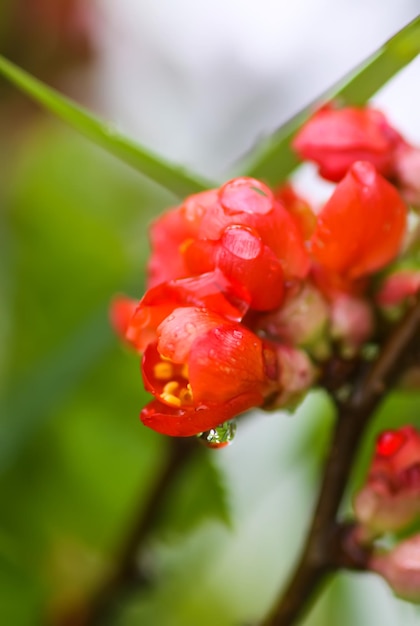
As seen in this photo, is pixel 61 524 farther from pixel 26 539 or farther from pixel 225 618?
pixel 225 618

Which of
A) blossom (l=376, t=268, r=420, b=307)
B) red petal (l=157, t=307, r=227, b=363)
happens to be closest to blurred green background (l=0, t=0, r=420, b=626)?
blossom (l=376, t=268, r=420, b=307)

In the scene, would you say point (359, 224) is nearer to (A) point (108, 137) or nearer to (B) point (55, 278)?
(A) point (108, 137)

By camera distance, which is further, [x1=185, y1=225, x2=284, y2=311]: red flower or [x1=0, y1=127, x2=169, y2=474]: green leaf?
[x1=0, y1=127, x2=169, y2=474]: green leaf

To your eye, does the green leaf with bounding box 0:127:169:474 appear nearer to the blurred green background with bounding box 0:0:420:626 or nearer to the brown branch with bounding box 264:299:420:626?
the blurred green background with bounding box 0:0:420:626

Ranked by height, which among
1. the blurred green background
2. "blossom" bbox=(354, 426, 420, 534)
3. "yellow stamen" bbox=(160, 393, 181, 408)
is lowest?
the blurred green background

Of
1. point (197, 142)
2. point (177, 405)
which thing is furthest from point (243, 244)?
point (197, 142)

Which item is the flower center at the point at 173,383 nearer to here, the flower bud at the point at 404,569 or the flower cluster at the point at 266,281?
the flower cluster at the point at 266,281
